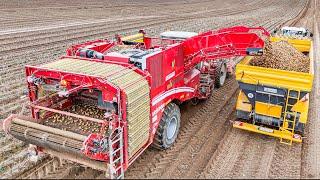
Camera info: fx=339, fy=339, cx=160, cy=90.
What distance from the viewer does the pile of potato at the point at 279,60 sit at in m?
8.57

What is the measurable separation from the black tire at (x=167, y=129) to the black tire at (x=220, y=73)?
165 inches

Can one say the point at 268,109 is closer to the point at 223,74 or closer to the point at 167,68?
the point at 167,68

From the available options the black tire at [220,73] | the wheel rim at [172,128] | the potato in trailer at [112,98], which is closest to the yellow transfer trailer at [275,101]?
the potato in trailer at [112,98]

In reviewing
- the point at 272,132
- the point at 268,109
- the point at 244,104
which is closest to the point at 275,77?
the point at 268,109

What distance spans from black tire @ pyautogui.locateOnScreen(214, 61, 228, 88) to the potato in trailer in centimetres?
299

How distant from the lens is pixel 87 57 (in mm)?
7625

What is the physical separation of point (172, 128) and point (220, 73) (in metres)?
4.58

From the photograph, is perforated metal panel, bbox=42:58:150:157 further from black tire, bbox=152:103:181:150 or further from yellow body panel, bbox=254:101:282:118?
yellow body panel, bbox=254:101:282:118

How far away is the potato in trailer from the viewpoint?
19.1 ft

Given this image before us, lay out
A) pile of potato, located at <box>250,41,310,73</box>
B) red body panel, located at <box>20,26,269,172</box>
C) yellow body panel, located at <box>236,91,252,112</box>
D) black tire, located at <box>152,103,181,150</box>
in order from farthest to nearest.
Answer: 1. pile of potato, located at <box>250,41,310,73</box>
2. yellow body panel, located at <box>236,91,252,112</box>
3. black tire, located at <box>152,103,181,150</box>
4. red body panel, located at <box>20,26,269,172</box>

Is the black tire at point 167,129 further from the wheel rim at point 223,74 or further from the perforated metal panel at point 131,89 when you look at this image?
the wheel rim at point 223,74

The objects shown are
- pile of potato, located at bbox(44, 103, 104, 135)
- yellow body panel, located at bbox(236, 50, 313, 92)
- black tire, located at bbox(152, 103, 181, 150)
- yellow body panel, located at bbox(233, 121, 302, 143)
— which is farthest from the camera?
yellow body panel, located at bbox(233, 121, 302, 143)

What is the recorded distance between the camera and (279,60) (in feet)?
28.3

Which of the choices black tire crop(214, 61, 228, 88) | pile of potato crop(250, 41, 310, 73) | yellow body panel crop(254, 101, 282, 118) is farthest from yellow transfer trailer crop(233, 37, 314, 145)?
black tire crop(214, 61, 228, 88)
